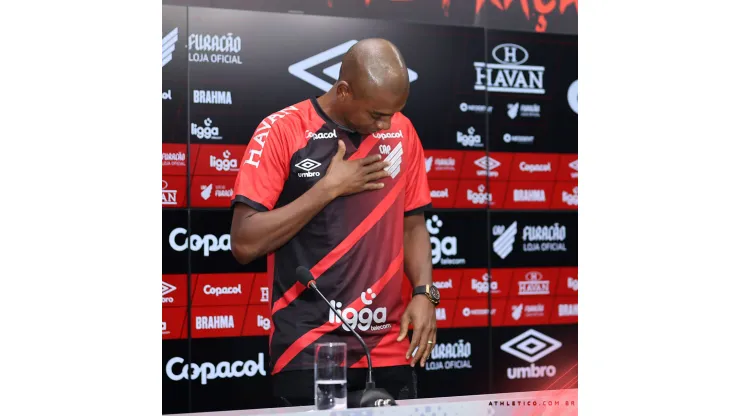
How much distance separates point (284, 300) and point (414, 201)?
0.50m

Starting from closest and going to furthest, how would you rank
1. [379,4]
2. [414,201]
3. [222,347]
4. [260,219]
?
[260,219], [414,201], [222,347], [379,4]

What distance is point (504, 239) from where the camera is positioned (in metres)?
4.57

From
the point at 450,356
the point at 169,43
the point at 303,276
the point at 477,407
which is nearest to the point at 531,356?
the point at 450,356

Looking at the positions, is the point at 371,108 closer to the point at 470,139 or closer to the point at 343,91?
the point at 343,91

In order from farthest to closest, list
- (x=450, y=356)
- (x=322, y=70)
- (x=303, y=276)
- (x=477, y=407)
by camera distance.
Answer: (x=450, y=356) → (x=322, y=70) → (x=303, y=276) → (x=477, y=407)

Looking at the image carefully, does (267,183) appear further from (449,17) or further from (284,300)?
(449,17)

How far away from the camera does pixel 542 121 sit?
4645mm

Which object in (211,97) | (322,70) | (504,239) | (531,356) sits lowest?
(531,356)

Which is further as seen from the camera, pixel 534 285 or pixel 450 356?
pixel 534 285

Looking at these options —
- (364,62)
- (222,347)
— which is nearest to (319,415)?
(364,62)

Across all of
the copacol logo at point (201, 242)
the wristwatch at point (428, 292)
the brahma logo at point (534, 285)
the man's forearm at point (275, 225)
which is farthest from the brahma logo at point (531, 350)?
the man's forearm at point (275, 225)

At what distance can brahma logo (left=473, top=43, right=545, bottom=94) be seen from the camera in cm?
453

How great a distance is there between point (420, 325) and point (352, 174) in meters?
0.48

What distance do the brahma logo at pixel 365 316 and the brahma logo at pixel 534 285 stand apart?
223 cm
